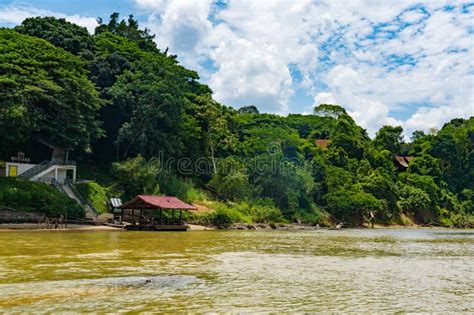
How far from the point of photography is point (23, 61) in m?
42.8

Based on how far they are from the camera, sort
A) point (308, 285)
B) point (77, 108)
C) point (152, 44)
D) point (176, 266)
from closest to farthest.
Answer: point (308, 285), point (176, 266), point (77, 108), point (152, 44)

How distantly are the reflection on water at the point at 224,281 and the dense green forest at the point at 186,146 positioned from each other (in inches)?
959

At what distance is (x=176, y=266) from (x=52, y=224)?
77.6 feet

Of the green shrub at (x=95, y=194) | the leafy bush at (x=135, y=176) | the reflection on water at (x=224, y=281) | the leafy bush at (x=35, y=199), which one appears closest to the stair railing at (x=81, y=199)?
the green shrub at (x=95, y=194)

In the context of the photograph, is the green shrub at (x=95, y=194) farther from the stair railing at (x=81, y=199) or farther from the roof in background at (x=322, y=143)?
the roof in background at (x=322, y=143)

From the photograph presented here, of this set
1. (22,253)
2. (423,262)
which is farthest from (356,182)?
(22,253)

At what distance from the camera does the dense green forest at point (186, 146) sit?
44.3m

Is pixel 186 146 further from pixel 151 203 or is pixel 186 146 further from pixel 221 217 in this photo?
pixel 151 203

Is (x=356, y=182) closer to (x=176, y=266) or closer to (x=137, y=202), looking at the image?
(x=137, y=202)

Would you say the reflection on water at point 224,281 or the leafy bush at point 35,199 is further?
the leafy bush at point 35,199

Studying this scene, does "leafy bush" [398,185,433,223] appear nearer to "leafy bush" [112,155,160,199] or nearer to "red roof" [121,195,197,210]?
"leafy bush" [112,155,160,199]

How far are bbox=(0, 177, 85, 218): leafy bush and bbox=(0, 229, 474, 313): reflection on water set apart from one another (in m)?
17.4

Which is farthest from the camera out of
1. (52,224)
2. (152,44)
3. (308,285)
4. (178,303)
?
(152,44)

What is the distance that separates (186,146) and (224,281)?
Answer: 47.5m
